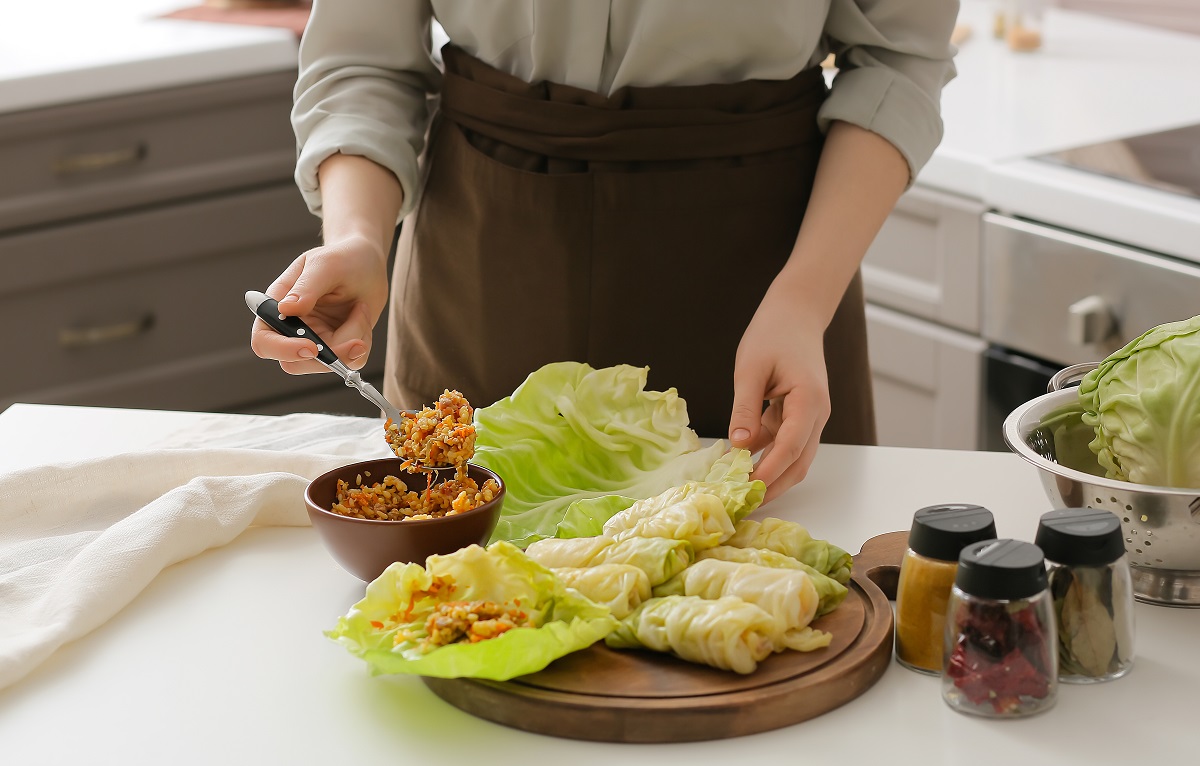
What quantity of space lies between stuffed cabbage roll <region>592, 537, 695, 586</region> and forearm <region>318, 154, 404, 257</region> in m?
0.48

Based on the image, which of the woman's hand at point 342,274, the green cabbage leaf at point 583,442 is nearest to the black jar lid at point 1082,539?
the green cabbage leaf at point 583,442

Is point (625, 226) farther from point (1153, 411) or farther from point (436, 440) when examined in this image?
point (1153, 411)

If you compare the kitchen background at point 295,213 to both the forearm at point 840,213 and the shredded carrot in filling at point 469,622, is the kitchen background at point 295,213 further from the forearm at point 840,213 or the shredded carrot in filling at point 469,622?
the shredded carrot in filling at point 469,622

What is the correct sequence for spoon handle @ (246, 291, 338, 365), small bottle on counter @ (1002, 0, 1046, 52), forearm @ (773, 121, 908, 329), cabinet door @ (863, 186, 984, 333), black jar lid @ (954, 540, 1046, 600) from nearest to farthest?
black jar lid @ (954, 540, 1046, 600) < spoon handle @ (246, 291, 338, 365) < forearm @ (773, 121, 908, 329) < cabinet door @ (863, 186, 984, 333) < small bottle on counter @ (1002, 0, 1046, 52)

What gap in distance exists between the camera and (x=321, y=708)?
2.79 feet

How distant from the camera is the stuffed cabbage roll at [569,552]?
36.6 inches

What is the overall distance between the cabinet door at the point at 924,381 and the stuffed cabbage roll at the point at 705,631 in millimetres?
1402

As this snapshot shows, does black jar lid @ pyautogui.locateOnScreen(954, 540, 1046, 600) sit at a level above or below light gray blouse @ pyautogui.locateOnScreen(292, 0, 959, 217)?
below

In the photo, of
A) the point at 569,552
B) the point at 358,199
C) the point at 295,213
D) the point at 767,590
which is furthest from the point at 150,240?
the point at 767,590

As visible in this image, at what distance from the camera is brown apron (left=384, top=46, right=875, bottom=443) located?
4.43ft

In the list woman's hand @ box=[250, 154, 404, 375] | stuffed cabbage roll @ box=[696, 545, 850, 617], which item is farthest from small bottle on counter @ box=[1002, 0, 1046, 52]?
stuffed cabbage roll @ box=[696, 545, 850, 617]

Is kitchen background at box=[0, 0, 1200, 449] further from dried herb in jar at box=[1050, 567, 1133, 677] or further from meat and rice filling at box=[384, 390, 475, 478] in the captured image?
meat and rice filling at box=[384, 390, 475, 478]

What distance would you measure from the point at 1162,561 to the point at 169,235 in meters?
2.22

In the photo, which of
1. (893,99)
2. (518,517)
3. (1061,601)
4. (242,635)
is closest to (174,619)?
(242,635)
